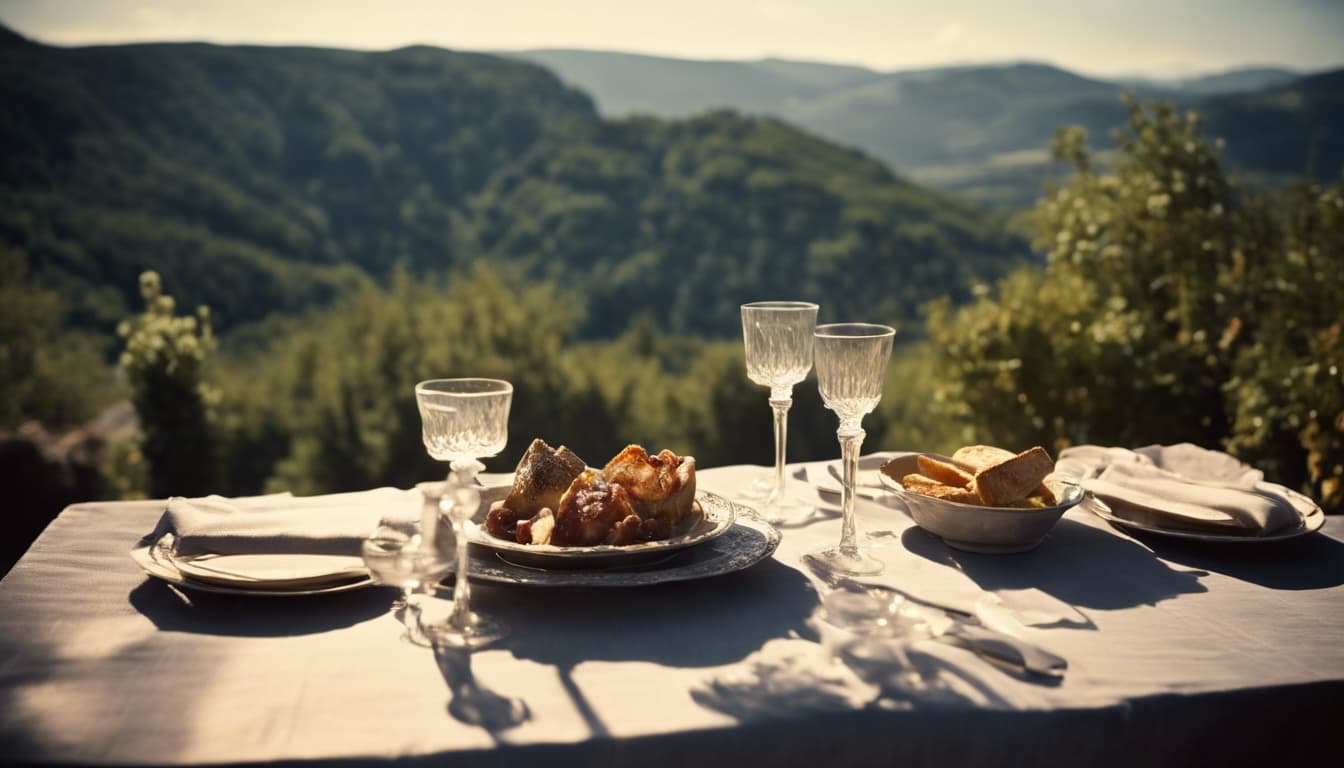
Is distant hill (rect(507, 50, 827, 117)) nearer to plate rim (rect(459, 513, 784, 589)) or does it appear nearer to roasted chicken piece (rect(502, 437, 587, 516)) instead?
roasted chicken piece (rect(502, 437, 587, 516))

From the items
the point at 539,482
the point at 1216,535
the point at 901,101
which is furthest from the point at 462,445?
the point at 901,101

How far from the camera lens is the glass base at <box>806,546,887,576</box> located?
5.70 ft

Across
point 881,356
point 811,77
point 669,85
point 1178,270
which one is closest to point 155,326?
point 881,356

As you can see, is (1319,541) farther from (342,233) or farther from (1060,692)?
(342,233)

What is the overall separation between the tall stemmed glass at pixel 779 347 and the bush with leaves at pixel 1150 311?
226cm

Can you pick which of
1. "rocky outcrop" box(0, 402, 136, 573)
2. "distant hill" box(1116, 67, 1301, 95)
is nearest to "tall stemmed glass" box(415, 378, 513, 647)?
"rocky outcrop" box(0, 402, 136, 573)

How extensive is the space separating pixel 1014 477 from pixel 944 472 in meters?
0.17

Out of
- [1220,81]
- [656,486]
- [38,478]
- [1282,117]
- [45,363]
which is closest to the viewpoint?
[656,486]

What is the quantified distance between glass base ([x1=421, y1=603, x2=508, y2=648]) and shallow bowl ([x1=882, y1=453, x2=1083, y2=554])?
800mm

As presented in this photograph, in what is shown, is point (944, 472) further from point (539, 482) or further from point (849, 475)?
point (539, 482)

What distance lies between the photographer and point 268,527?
1.75m

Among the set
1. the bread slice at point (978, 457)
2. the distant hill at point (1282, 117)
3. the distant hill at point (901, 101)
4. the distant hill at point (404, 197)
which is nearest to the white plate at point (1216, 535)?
the bread slice at point (978, 457)

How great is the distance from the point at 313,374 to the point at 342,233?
39.5ft

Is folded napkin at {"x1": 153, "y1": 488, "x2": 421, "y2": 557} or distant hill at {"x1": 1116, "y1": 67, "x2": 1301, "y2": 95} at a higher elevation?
distant hill at {"x1": 1116, "y1": 67, "x2": 1301, "y2": 95}
